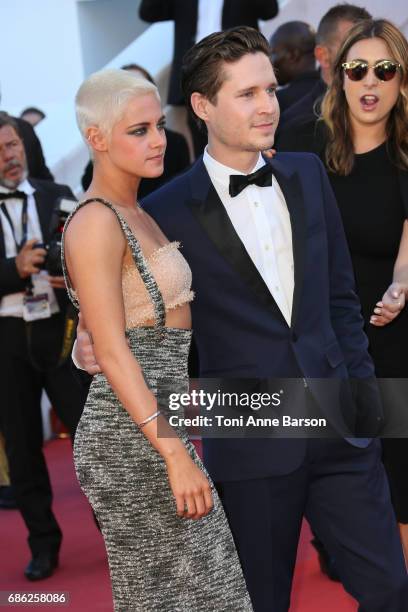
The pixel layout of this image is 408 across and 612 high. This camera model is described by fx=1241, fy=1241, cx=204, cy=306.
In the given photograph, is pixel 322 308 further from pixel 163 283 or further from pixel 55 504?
pixel 55 504

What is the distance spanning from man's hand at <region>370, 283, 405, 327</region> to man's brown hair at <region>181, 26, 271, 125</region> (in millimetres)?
966

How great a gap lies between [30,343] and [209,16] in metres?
3.38

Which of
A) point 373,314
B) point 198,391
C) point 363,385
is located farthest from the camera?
point 373,314

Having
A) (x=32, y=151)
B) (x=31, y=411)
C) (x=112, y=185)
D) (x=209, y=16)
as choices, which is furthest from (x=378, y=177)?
(x=209, y=16)

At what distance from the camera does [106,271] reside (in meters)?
3.01

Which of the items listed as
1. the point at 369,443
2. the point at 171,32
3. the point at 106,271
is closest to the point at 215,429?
Answer: the point at 369,443

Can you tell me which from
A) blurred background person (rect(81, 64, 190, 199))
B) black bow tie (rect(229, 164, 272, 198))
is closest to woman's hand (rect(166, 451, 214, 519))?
black bow tie (rect(229, 164, 272, 198))

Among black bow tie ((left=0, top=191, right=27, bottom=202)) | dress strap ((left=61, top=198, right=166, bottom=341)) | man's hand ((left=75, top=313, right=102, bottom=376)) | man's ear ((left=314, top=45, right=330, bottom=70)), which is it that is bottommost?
black bow tie ((left=0, top=191, right=27, bottom=202))

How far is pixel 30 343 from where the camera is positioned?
5.67m

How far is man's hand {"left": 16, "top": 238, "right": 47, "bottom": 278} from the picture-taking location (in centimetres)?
557

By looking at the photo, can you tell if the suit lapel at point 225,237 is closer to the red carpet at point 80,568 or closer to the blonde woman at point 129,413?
the blonde woman at point 129,413

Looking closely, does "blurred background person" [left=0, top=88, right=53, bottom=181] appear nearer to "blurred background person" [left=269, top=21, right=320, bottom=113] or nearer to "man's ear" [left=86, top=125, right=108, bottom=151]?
"blurred background person" [left=269, top=21, right=320, bottom=113]

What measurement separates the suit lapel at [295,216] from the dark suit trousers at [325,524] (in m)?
0.42

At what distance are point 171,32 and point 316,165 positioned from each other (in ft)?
21.2
